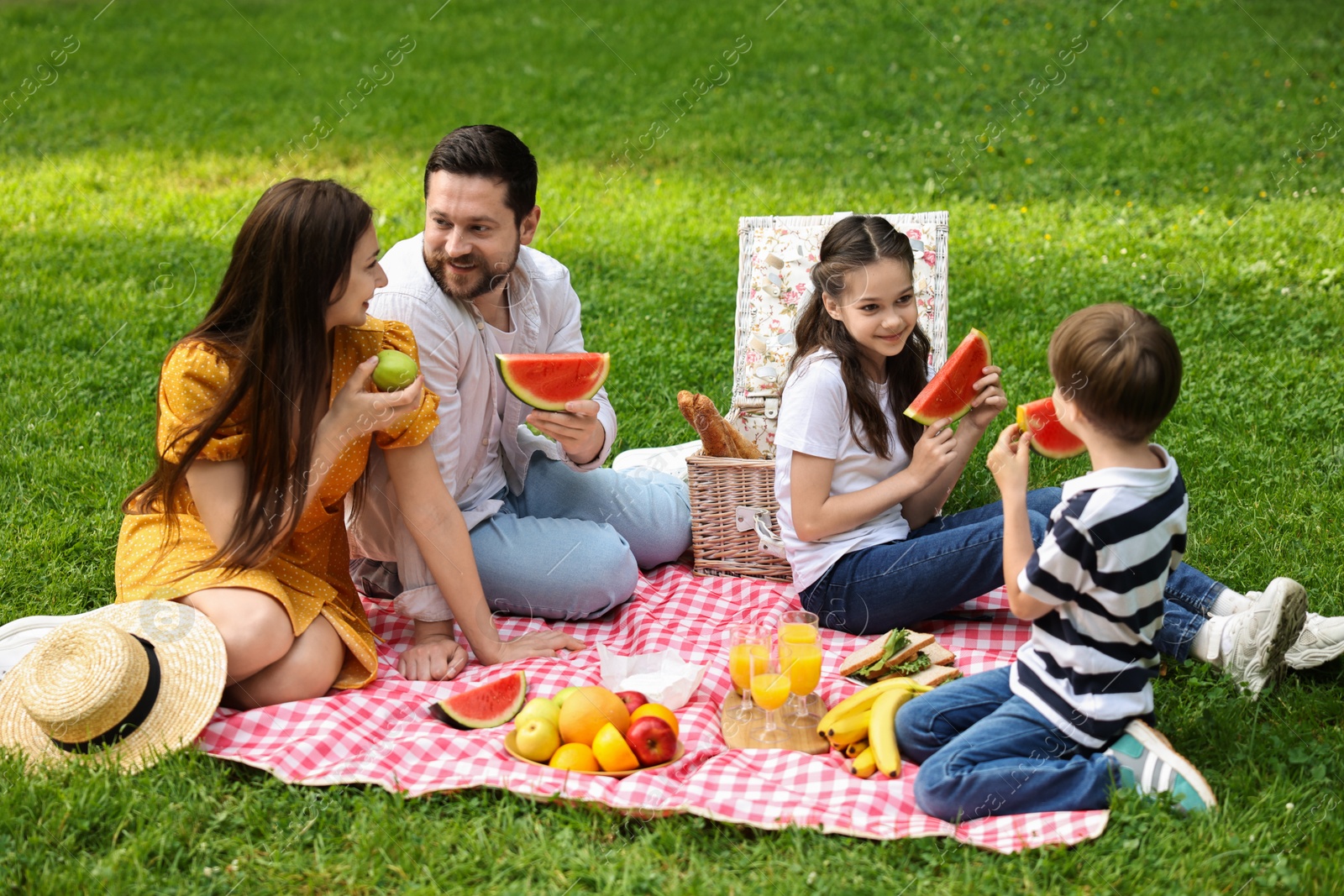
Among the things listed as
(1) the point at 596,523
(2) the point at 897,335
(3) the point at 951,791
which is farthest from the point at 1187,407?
(3) the point at 951,791

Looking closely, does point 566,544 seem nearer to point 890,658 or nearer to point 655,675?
point 655,675

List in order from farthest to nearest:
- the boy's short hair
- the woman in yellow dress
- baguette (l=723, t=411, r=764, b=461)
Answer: baguette (l=723, t=411, r=764, b=461)
the woman in yellow dress
the boy's short hair

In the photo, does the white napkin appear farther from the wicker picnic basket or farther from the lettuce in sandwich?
the wicker picnic basket

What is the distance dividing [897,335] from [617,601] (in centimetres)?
143

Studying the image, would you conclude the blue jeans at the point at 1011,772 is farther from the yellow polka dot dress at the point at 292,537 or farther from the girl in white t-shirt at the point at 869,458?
the yellow polka dot dress at the point at 292,537

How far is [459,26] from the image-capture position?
14.4 metres

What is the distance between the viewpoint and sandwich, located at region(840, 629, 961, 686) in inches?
146

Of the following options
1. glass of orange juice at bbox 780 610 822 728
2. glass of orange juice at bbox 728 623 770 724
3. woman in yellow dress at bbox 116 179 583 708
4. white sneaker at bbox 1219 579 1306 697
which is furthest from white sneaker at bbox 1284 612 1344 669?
woman in yellow dress at bbox 116 179 583 708

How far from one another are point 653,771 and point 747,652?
18.5 inches

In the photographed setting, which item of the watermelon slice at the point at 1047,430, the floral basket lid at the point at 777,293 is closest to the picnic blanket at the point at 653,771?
the watermelon slice at the point at 1047,430

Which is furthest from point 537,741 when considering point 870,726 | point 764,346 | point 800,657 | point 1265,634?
point 764,346

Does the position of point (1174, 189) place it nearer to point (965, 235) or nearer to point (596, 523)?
point (965, 235)

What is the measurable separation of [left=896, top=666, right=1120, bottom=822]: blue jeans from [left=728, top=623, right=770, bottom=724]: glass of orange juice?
0.56m

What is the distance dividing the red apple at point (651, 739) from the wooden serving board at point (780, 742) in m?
0.28
